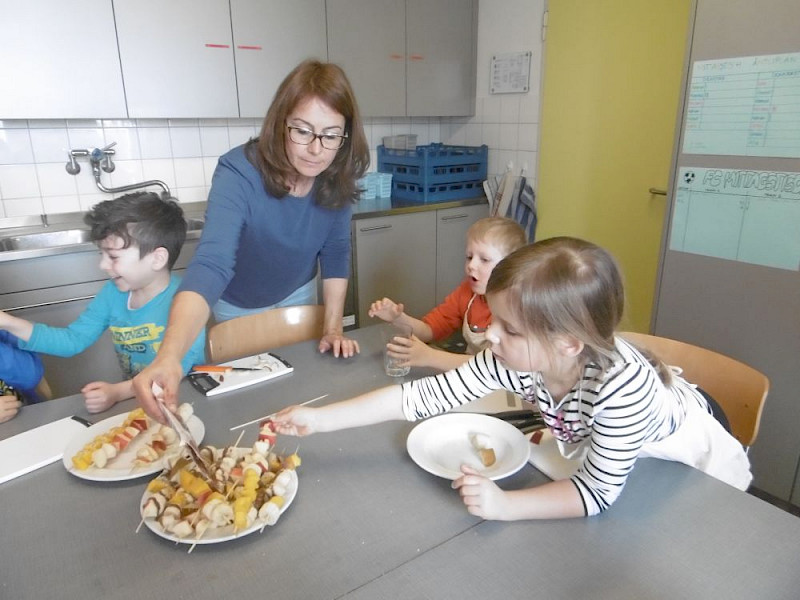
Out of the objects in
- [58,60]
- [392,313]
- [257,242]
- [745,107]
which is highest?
[58,60]

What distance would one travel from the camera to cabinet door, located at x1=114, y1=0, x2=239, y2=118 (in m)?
2.51

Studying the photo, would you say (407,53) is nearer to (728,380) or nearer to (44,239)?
Result: (44,239)

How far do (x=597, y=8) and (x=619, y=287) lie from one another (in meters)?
2.47

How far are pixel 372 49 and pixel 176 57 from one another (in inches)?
42.5

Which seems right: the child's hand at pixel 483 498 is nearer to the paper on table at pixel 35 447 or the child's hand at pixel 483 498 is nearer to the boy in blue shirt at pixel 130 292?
the paper on table at pixel 35 447

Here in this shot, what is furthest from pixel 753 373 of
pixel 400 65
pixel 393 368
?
pixel 400 65

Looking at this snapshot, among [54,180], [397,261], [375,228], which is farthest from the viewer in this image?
[397,261]

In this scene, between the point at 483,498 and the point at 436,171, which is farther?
the point at 436,171

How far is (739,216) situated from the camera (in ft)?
6.50

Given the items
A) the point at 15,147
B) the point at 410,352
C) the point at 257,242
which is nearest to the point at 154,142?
the point at 15,147

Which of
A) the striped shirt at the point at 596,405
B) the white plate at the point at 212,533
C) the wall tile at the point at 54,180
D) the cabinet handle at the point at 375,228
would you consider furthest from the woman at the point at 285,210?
the wall tile at the point at 54,180

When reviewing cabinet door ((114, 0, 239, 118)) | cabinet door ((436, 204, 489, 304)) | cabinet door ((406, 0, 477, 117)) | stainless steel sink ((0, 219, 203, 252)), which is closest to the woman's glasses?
stainless steel sink ((0, 219, 203, 252))

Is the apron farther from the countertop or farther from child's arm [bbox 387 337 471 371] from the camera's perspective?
the countertop

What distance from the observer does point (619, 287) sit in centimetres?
91
